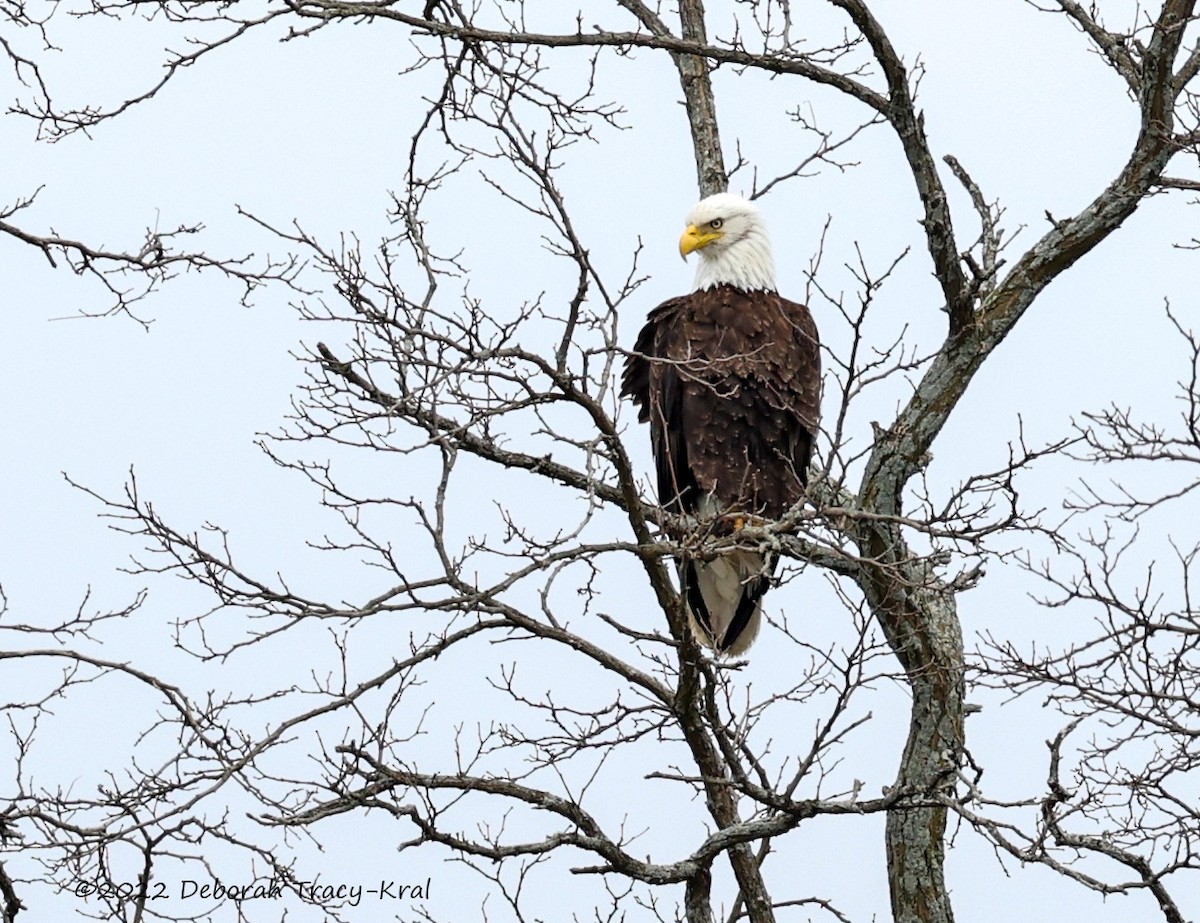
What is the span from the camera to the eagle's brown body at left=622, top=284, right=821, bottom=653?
676 cm

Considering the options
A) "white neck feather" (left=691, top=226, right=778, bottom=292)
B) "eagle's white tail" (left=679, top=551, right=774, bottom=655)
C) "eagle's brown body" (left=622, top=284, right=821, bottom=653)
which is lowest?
"eagle's white tail" (left=679, top=551, right=774, bottom=655)

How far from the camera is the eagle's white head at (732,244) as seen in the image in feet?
23.1

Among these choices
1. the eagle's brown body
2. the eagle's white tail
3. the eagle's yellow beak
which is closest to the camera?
the eagle's brown body

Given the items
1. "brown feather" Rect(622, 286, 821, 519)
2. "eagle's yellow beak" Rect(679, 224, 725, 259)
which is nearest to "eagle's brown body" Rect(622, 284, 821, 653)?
"brown feather" Rect(622, 286, 821, 519)

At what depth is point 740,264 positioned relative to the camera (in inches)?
279

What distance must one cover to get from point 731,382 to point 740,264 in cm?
60

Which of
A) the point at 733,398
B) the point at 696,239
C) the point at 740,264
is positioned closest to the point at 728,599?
the point at 733,398

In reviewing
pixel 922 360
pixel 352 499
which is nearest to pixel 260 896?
pixel 352 499

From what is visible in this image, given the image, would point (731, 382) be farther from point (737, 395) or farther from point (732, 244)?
point (732, 244)

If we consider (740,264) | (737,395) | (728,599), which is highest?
(740,264)

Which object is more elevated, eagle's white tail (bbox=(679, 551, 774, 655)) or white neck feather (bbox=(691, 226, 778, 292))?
white neck feather (bbox=(691, 226, 778, 292))

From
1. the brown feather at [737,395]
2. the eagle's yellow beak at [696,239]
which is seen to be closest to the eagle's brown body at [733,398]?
the brown feather at [737,395]

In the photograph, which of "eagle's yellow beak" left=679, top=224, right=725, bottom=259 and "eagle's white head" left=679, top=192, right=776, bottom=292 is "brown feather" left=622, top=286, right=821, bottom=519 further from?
"eagle's yellow beak" left=679, top=224, right=725, bottom=259

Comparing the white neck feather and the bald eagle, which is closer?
the bald eagle
